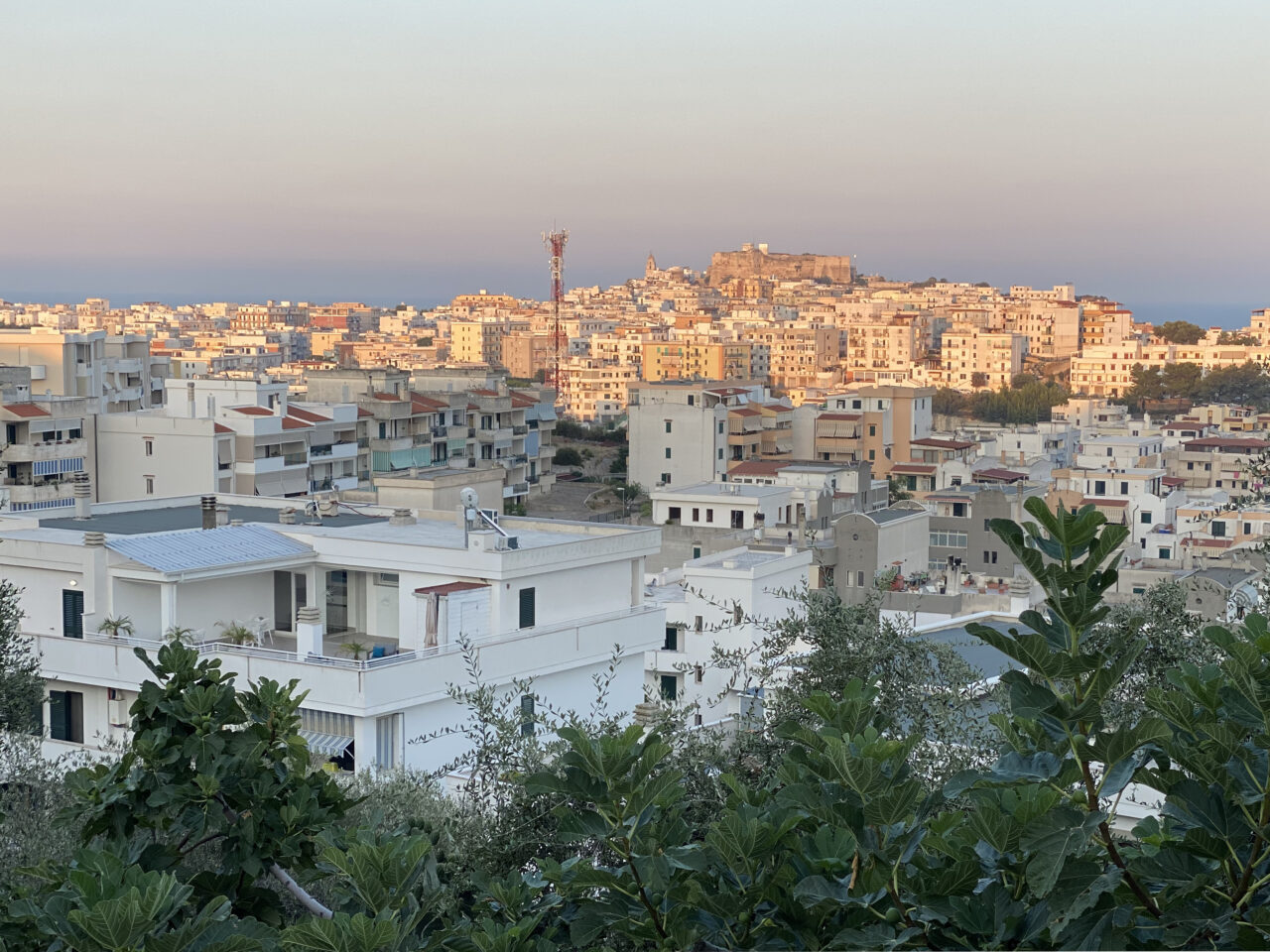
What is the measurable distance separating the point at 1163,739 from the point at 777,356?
116 m

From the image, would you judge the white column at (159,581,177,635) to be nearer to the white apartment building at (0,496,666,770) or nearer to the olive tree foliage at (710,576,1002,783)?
the white apartment building at (0,496,666,770)

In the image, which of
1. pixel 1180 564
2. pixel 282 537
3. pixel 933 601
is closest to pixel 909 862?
pixel 282 537

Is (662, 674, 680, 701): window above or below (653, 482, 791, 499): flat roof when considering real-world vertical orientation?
below

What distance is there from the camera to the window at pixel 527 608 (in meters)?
13.9

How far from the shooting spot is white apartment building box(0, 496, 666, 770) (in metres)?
12.2

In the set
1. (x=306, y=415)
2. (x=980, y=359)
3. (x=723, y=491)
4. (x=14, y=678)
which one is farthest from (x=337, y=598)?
(x=980, y=359)

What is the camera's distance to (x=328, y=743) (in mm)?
11922

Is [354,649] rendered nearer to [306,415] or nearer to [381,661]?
[381,661]

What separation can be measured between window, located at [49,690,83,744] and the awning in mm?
2285

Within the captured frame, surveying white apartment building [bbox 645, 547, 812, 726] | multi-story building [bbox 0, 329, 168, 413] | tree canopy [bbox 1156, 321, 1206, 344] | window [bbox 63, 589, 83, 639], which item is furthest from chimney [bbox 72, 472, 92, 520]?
tree canopy [bbox 1156, 321, 1206, 344]

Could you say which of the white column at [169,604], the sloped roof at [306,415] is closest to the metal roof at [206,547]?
the white column at [169,604]

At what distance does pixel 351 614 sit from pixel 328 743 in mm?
2885

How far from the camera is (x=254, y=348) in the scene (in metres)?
122

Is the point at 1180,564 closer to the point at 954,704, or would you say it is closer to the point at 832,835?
the point at 954,704
